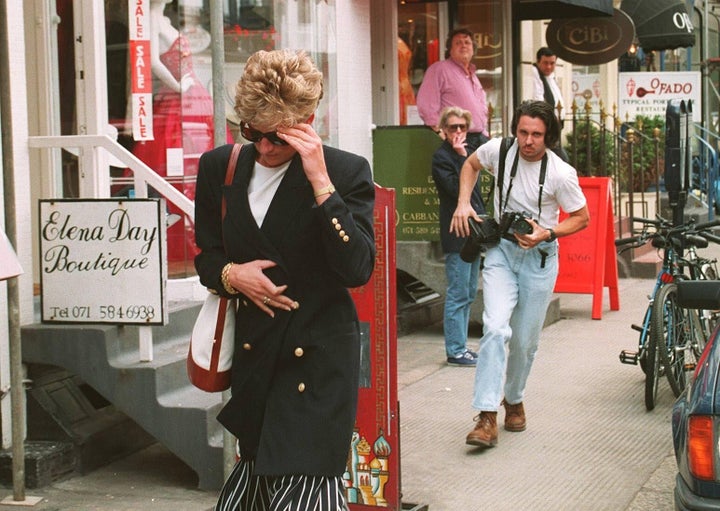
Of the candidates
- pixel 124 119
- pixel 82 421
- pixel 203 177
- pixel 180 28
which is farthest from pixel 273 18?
pixel 203 177

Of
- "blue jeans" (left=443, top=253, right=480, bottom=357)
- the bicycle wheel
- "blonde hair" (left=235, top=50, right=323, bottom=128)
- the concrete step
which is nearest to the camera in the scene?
"blonde hair" (left=235, top=50, right=323, bottom=128)

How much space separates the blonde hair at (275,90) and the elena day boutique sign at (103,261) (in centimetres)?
259

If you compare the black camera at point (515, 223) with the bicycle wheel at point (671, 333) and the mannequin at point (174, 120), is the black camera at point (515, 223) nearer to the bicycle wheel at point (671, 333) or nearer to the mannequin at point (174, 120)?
the bicycle wheel at point (671, 333)

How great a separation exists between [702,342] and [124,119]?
3943 mm

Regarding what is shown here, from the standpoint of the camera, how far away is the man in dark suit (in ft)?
29.6

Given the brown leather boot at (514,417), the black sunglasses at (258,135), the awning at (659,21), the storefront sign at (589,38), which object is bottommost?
the brown leather boot at (514,417)

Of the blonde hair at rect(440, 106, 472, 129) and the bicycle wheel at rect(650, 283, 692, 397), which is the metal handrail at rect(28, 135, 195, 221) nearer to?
the bicycle wheel at rect(650, 283, 692, 397)

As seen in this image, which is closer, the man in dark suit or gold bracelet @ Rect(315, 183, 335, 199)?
gold bracelet @ Rect(315, 183, 335, 199)

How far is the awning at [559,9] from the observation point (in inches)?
509

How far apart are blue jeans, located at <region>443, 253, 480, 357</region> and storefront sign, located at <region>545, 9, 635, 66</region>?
18.9ft

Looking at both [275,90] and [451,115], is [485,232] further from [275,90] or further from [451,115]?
[275,90]

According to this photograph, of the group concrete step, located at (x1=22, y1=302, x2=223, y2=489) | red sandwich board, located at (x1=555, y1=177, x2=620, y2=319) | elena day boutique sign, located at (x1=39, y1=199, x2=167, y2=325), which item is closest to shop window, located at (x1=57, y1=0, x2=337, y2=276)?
elena day boutique sign, located at (x1=39, y1=199, x2=167, y2=325)

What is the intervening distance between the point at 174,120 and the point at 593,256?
478 cm

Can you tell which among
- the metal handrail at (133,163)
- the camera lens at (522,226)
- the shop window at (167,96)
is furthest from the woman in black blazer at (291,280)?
the shop window at (167,96)
